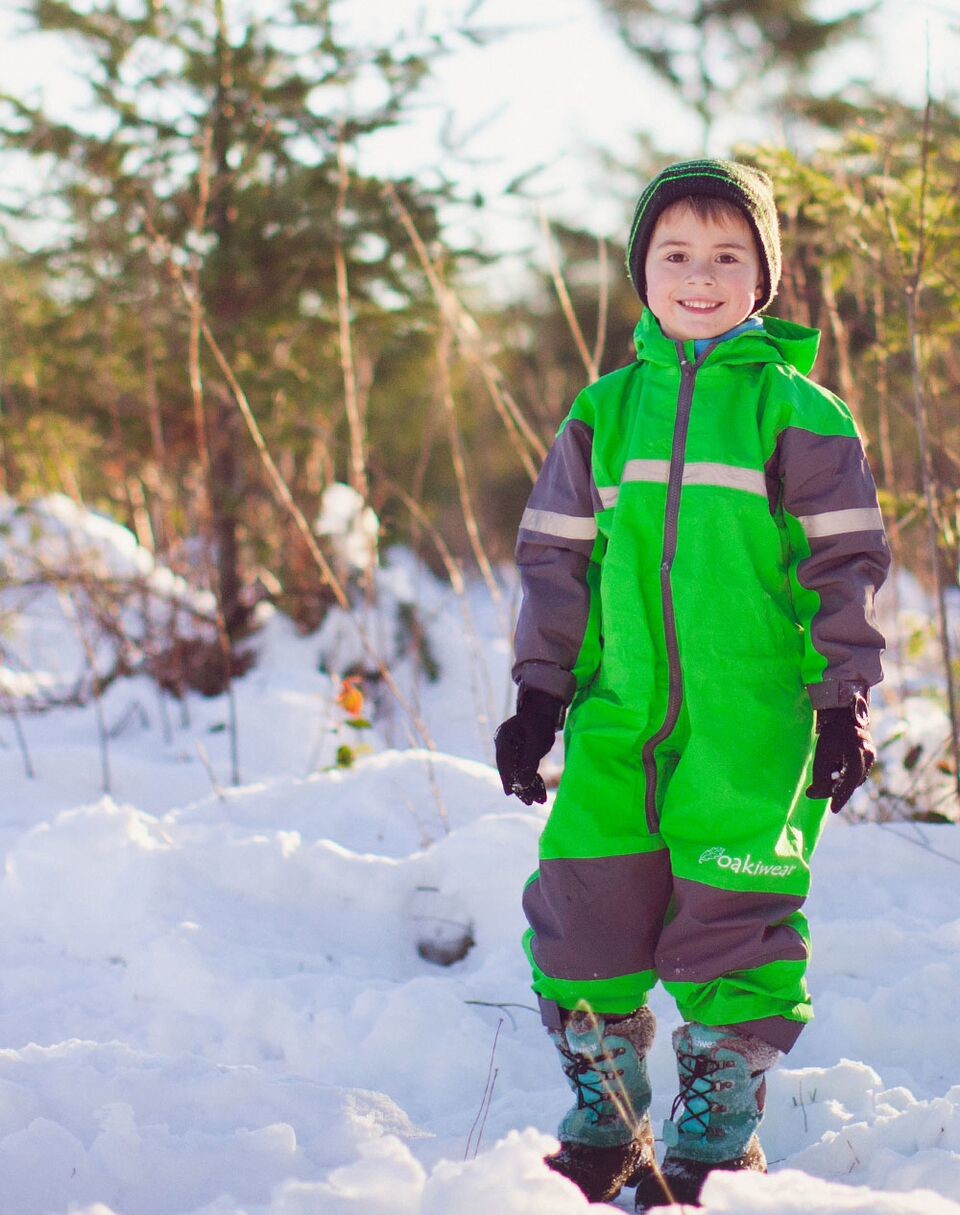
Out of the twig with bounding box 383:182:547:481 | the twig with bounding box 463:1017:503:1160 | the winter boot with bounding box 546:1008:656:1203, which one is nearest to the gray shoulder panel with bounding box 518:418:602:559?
the winter boot with bounding box 546:1008:656:1203

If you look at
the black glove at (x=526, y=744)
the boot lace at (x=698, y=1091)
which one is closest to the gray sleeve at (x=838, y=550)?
the black glove at (x=526, y=744)

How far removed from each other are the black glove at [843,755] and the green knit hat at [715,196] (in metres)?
0.70

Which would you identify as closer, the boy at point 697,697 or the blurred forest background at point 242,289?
the boy at point 697,697

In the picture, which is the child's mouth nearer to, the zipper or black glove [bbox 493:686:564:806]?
the zipper

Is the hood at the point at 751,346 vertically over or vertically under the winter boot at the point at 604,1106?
over

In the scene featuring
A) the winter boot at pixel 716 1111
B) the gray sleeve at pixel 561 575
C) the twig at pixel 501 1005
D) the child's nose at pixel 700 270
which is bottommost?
the twig at pixel 501 1005

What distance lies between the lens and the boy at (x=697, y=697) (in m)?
1.78

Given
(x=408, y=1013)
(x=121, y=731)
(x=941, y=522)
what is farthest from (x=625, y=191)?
(x=408, y=1013)

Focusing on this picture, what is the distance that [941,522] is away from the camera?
10.9 ft

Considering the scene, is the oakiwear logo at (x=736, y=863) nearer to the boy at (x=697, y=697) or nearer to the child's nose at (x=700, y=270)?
the boy at (x=697, y=697)

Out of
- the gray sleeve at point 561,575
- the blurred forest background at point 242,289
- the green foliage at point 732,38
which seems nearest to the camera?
the gray sleeve at point 561,575

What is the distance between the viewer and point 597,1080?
1.87 m

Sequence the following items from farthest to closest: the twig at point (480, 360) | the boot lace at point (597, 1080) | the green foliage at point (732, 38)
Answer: the green foliage at point (732, 38) < the twig at point (480, 360) < the boot lace at point (597, 1080)

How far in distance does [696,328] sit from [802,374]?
0.59 ft
